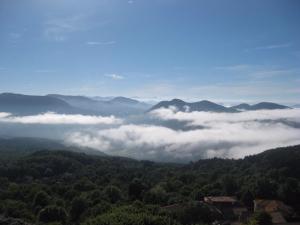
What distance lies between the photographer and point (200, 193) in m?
53.6

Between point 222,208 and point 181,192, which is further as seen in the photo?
point 181,192

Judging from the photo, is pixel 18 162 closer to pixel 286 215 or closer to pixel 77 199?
pixel 77 199

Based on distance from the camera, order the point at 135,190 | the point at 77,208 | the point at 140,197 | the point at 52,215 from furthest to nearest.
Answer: the point at 135,190 → the point at 140,197 → the point at 77,208 → the point at 52,215

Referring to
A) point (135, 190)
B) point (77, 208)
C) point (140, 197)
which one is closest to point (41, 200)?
point (77, 208)

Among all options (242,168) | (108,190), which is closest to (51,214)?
(108,190)

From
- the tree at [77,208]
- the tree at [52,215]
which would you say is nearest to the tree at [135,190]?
the tree at [77,208]

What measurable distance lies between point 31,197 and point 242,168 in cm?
5363

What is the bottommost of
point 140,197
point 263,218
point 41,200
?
point 41,200

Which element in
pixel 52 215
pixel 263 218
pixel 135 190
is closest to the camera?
pixel 263 218

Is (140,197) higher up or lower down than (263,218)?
lower down

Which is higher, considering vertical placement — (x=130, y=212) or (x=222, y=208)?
(x=130, y=212)

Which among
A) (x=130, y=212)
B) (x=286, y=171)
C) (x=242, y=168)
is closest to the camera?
(x=130, y=212)

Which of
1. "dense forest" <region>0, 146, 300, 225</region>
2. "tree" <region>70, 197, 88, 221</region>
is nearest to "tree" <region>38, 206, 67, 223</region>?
"dense forest" <region>0, 146, 300, 225</region>

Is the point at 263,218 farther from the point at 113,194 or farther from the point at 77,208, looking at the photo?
the point at 113,194
